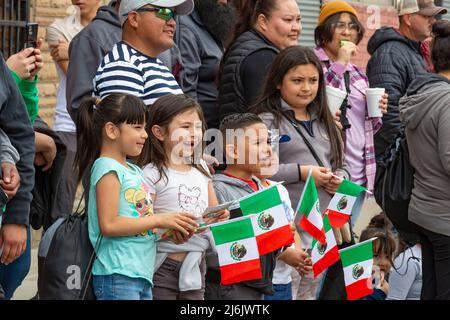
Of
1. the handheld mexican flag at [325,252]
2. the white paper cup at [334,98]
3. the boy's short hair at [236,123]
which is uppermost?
the boy's short hair at [236,123]

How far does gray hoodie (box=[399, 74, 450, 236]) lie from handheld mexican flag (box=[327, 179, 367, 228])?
0.40 m

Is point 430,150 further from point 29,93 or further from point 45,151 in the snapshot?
point 29,93

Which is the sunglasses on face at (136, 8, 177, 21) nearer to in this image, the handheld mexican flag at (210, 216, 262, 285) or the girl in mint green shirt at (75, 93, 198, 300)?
the girl in mint green shirt at (75, 93, 198, 300)

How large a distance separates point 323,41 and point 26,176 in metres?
3.06

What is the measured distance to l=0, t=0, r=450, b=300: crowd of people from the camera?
5.34 meters

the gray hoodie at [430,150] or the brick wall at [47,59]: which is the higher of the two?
the gray hoodie at [430,150]

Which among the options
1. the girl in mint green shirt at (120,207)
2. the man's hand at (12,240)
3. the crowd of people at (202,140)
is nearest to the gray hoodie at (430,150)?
the crowd of people at (202,140)

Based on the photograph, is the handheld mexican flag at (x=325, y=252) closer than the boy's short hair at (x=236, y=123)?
No

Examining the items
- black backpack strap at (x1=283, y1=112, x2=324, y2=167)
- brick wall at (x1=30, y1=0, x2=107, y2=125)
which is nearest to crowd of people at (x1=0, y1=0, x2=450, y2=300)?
black backpack strap at (x1=283, y1=112, x2=324, y2=167)

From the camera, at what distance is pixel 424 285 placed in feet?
21.9

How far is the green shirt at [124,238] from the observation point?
524 centimetres

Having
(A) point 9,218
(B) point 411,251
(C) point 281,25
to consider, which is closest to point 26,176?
(A) point 9,218

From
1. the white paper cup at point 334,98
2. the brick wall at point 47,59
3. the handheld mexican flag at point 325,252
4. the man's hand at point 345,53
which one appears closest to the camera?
the handheld mexican flag at point 325,252

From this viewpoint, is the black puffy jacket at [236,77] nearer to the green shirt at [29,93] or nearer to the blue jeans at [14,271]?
the green shirt at [29,93]
